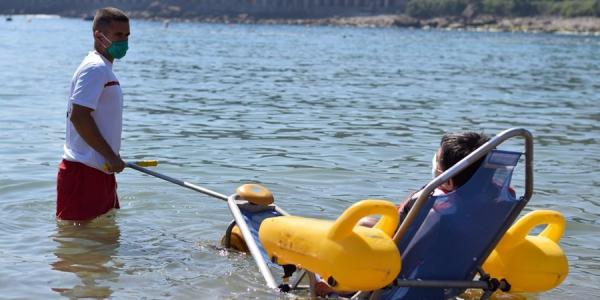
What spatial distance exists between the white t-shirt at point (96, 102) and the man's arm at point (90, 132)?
0.17ft

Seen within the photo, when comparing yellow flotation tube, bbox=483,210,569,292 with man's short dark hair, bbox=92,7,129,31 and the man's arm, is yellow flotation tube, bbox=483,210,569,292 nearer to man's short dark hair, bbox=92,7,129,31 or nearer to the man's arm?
the man's arm

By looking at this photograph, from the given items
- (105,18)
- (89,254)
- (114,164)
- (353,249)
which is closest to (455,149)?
(353,249)

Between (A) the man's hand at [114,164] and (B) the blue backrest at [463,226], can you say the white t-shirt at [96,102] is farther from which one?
(B) the blue backrest at [463,226]

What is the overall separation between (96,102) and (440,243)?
267 centimetres

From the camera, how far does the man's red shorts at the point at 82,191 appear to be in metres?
7.23

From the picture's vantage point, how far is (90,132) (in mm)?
6969

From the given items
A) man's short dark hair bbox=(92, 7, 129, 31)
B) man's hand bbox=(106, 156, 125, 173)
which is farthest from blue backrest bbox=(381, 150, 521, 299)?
man's short dark hair bbox=(92, 7, 129, 31)

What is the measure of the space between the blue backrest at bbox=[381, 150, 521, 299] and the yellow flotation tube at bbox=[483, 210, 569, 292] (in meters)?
0.31

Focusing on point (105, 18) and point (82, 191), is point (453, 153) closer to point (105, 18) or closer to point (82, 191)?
point (105, 18)

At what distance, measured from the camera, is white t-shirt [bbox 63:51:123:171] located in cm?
694

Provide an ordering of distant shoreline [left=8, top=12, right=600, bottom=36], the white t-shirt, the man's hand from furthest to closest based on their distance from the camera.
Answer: distant shoreline [left=8, top=12, right=600, bottom=36] < the man's hand < the white t-shirt

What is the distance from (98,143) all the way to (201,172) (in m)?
5.01

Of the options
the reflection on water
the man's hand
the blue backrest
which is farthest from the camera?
the man's hand

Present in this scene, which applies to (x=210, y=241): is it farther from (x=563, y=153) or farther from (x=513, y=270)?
(x=563, y=153)
